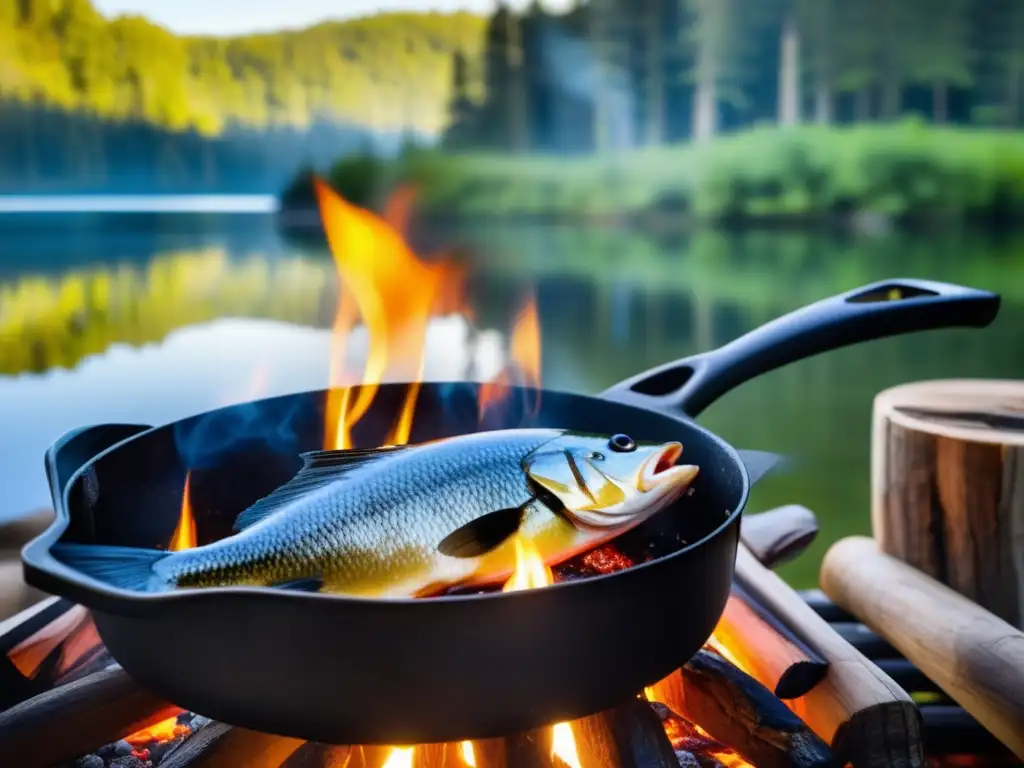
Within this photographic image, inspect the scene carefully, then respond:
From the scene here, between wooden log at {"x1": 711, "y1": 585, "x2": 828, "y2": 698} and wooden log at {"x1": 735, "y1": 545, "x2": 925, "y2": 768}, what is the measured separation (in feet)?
0.07

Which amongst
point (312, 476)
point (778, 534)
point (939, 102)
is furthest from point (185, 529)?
point (939, 102)

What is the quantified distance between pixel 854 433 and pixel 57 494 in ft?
16.2

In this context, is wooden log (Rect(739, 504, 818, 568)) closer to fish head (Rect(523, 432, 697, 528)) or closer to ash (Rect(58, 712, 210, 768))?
fish head (Rect(523, 432, 697, 528))

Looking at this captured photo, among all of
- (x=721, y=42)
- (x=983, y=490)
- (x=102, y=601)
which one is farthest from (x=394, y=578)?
(x=721, y=42)

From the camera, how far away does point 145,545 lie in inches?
54.1

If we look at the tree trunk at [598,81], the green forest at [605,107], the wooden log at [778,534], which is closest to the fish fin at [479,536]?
the wooden log at [778,534]

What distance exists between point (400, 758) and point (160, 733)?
436 millimetres

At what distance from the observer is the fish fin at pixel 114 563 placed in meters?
0.90

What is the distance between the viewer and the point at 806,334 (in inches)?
60.2

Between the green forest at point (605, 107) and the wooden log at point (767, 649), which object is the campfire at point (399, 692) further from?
the green forest at point (605, 107)

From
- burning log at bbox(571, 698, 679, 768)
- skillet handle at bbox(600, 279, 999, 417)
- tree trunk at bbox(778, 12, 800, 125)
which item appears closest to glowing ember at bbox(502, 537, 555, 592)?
burning log at bbox(571, 698, 679, 768)

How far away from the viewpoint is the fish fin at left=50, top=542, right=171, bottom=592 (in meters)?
0.90

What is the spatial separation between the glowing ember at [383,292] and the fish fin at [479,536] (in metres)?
0.59

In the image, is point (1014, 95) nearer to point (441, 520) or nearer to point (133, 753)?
point (441, 520)
